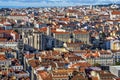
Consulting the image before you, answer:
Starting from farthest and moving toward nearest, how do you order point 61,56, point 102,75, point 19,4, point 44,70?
point 19,4 < point 61,56 < point 44,70 < point 102,75

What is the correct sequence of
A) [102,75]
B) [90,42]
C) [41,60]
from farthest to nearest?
[90,42] → [41,60] → [102,75]

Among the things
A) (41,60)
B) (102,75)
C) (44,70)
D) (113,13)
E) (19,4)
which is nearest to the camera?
(102,75)

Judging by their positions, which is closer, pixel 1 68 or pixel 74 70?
pixel 74 70

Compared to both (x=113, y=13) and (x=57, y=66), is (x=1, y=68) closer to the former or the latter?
(x=57, y=66)

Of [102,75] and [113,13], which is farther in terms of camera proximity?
[113,13]

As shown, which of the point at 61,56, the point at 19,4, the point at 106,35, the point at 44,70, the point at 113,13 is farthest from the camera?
the point at 19,4

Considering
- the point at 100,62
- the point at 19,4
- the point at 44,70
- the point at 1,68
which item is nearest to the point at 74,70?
the point at 44,70

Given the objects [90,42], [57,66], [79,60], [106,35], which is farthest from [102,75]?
[106,35]

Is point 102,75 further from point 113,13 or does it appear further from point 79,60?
point 113,13

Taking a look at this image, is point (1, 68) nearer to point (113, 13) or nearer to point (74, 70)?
point (74, 70)
